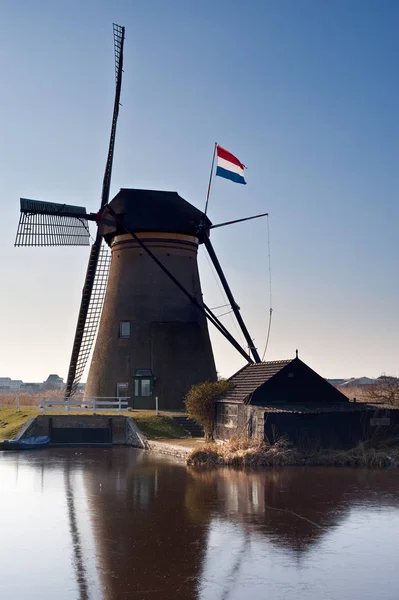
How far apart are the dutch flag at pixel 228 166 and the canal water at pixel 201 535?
17421 mm

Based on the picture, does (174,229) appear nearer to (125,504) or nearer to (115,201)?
(115,201)

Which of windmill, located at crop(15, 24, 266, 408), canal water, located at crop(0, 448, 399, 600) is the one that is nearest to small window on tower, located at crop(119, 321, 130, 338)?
windmill, located at crop(15, 24, 266, 408)

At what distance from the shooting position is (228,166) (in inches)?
1446

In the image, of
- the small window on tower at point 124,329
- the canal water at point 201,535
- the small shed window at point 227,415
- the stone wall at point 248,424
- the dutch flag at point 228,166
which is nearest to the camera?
the canal water at point 201,535

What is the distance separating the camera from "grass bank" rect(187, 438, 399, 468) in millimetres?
24125

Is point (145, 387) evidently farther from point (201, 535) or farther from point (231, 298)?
point (201, 535)

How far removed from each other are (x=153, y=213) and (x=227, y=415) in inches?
527

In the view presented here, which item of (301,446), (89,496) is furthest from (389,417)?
(89,496)

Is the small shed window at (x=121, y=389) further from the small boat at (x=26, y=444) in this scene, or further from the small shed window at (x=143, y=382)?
the small boat at (x=26, y=444)

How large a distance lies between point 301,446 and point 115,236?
1792 centimetres

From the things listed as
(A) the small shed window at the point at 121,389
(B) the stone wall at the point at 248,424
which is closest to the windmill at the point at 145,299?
(A) the small shed window at the point at 121,389

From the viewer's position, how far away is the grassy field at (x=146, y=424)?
32.0 metres

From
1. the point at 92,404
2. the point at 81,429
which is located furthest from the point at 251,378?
the point at 92,404

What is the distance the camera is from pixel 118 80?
1625 inches
